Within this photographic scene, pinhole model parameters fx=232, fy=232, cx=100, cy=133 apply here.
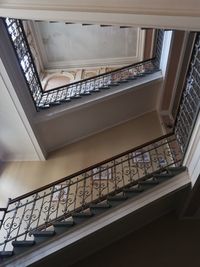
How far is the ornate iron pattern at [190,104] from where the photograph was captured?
2.64 metres

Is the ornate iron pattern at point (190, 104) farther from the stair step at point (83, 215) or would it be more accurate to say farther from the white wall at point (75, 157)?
the white wall at point (75, 157)

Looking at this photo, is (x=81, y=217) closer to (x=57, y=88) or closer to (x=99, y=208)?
(x=99, y=208)

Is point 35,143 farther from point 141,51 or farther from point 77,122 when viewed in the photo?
point 141,51

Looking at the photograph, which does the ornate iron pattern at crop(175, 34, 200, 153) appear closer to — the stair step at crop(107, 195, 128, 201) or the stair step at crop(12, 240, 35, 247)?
the stair step at crop(107, 195, 128, 201)

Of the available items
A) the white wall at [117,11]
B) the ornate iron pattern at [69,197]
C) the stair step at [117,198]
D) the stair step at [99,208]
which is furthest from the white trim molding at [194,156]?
the stair step at [99,208]

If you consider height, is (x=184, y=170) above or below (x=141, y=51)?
below

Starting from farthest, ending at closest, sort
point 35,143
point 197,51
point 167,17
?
point 35,143 < point 197,51 < point 167,17

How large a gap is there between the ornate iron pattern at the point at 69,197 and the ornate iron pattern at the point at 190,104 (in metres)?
0.23

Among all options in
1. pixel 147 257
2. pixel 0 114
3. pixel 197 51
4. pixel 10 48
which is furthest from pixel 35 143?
pixel 197 51

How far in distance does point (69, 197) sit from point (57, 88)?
2.59 meters

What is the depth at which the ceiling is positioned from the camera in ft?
24.0

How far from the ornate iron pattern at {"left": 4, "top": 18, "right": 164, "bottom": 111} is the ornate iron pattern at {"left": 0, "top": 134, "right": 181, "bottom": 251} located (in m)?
1.82

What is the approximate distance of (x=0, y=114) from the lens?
4551mm

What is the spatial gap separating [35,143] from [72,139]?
3.35 ft
